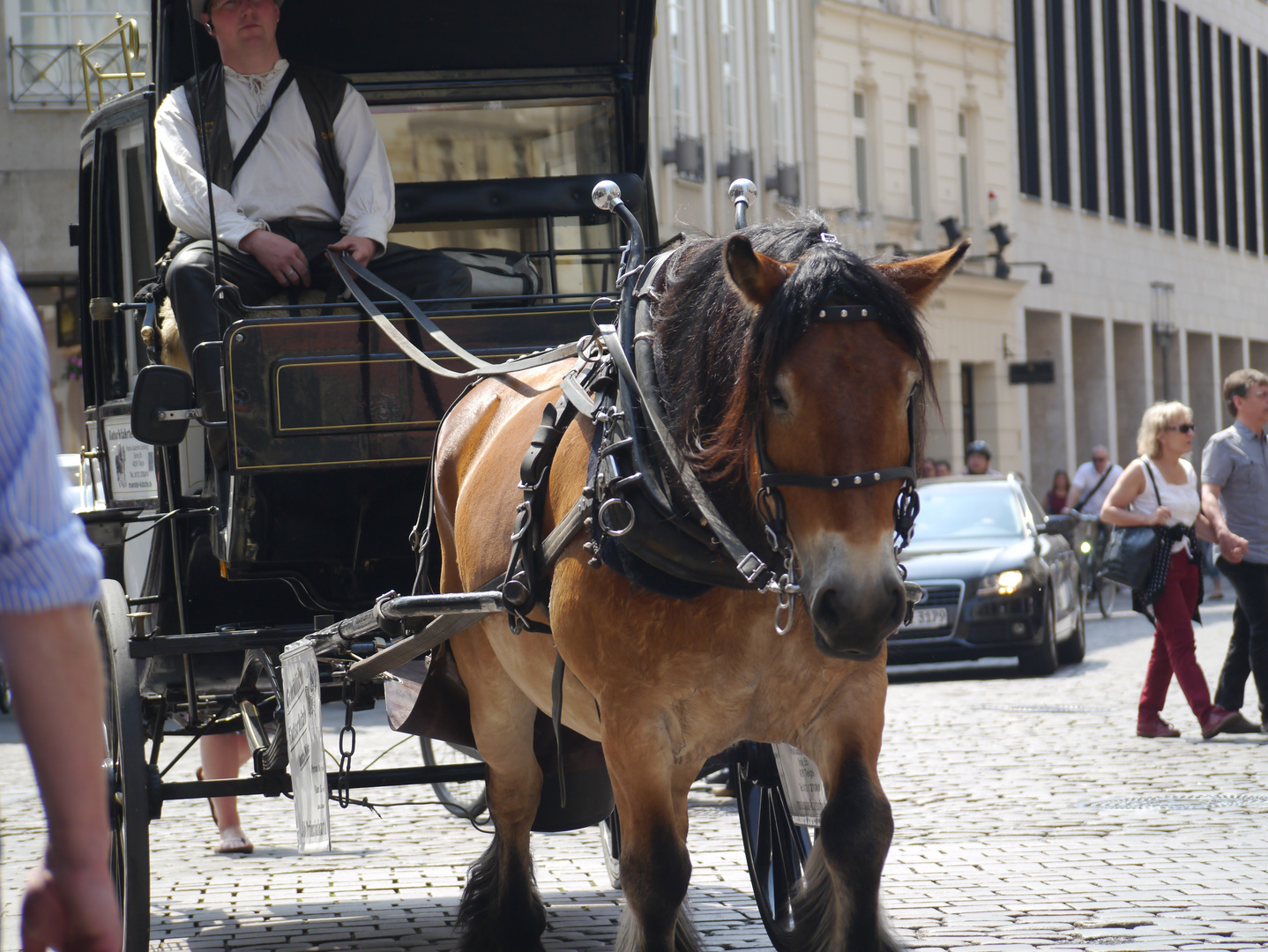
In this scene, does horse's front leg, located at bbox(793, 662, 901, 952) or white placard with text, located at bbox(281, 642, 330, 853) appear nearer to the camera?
horse's front leg, located at bbox(793, 662, 901, 952)

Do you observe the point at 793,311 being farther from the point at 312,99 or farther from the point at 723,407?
the point at 312,99

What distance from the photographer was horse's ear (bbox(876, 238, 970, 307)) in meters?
3.48

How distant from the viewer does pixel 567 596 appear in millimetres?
3861

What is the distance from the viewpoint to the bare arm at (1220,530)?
31.9 feet

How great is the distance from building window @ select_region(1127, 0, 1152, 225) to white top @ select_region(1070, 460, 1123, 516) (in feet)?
65.7

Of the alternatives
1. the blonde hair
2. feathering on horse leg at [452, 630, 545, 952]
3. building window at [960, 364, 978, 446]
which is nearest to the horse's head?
feathering on horse leg at [452, 630, 545, 952]

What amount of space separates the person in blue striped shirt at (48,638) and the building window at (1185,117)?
147 feet

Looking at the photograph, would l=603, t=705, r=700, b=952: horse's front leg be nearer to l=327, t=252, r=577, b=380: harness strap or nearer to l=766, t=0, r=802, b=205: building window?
l=327, t=252, r=577, b=380: harness strap

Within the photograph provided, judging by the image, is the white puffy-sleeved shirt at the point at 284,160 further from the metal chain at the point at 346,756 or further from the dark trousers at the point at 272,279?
the metal chain at the point at 346,756

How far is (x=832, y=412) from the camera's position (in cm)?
324

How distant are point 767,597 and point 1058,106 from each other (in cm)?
3591

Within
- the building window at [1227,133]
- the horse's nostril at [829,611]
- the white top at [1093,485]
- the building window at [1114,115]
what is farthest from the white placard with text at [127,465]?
the building window at [1227,133]

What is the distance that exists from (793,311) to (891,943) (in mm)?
1384

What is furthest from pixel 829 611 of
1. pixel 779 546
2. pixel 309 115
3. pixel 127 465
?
pixel 127 465
